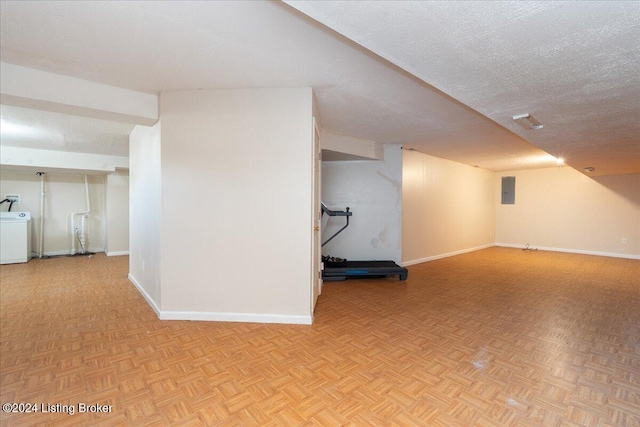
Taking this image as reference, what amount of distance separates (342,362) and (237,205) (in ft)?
6.00

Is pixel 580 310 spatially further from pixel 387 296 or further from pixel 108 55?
pixel 108 55

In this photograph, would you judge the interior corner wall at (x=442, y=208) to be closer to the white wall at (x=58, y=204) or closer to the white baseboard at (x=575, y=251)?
the white baseboard at (x=575, y=251)

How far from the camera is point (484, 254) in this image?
753 centimetres

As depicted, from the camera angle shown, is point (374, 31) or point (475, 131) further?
point (475, 131)

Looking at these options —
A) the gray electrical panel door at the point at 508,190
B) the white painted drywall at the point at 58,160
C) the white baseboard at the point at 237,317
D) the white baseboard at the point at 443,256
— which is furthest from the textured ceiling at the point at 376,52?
the gray electrical panel door at the point at 508,190

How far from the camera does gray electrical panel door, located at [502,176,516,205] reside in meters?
8.73

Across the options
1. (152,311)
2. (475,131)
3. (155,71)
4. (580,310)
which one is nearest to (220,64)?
(155,71)

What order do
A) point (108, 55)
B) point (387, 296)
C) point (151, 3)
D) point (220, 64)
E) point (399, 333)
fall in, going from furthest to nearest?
point (387, 296) → point (399, 333) → point (220, 64) → point (108, 55) → point (151, 3)

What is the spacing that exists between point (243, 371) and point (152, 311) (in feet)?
6.09

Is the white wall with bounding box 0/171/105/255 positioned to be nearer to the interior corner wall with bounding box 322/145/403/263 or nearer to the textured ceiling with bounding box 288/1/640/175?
the interior corner wall with bounding box 322/145/403/263

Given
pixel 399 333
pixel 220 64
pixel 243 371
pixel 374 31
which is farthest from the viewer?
pixel 399 333

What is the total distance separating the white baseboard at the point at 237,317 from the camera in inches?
118

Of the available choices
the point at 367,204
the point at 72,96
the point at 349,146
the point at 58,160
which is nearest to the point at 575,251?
the point at 367,204

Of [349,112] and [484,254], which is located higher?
[349,112]
